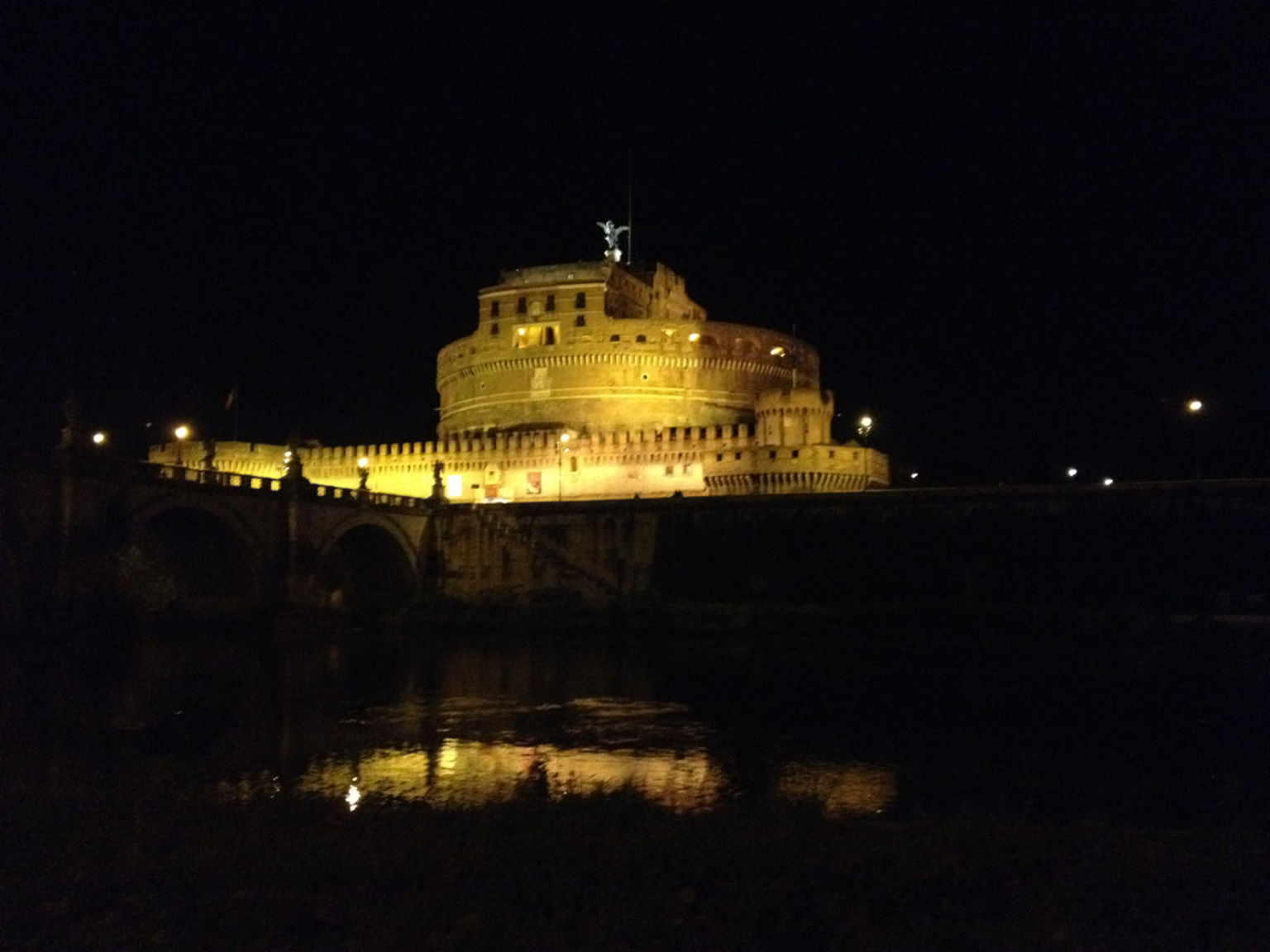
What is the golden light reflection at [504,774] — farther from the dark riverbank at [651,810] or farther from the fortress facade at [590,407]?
the fortress facade at [590,407]

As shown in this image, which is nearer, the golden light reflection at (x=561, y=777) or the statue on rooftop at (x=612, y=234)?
the golden light reflection at (x=561, y=777)

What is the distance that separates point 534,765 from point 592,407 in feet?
153

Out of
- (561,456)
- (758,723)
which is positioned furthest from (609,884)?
(561,456)

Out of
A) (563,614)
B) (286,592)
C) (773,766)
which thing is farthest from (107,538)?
(773,766)

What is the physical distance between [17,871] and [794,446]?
4596 centimetres

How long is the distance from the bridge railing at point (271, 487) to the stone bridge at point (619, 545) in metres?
0.13

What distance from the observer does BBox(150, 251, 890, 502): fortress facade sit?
180 ft

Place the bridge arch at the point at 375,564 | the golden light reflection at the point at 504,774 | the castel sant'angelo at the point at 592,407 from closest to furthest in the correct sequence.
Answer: the golden light reflection at the point at 504,774 → the bridge arch at the point at 375,564 → the castel sant'angelo at the point at 592,407

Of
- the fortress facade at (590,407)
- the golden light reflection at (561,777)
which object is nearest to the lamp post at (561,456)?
the fortress facade at (590,407)

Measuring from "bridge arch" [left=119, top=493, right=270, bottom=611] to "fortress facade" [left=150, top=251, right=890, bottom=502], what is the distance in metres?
11.5

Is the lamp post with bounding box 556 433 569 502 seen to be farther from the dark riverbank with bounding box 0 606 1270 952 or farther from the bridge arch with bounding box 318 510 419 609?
the dark riverbank with bounding box 0 606 1270 952

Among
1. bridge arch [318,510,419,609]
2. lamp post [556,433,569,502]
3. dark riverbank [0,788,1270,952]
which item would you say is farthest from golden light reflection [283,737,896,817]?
lamp post [556,433,569,502]

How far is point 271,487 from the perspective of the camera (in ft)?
142

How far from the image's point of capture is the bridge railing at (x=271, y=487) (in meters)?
37.4
